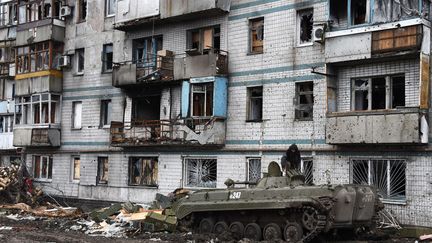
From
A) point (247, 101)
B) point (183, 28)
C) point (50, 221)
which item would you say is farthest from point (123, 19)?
point (50, 221)

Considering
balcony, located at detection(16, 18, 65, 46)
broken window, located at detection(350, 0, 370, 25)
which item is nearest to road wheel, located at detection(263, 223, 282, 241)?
broken window, located at detection(350, 0, 370, 25)

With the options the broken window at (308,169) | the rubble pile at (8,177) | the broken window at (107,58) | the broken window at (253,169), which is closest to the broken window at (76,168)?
the rubble pile at (8,177)

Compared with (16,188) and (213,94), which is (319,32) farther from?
(16,188)

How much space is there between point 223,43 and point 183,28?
2483mm

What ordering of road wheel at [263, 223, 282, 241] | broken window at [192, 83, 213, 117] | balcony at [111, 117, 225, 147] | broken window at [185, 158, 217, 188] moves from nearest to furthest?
1. road wheel at [263, 223, 282, 241]
2. balcony at [111, 117, 225, 147]
3. broken window at [192, 83, 213, 117]
4. broken window at [185, 158, 217, 188]

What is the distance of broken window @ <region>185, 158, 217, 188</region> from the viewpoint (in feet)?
80.9

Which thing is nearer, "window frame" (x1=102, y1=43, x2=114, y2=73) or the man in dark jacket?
the man in dark jacket

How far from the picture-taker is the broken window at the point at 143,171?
1065 inches

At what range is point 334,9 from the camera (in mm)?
21406

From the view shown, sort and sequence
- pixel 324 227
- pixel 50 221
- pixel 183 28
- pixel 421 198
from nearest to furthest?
pixel 324 227 < pixel 421 198 < pixel 50 221 < pixel 183 28

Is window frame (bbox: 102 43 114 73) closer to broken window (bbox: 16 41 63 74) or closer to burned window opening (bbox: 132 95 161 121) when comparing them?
burned window opening (bbox: 132 95 161 121)

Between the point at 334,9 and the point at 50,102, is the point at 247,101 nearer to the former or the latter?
the point at 334,9

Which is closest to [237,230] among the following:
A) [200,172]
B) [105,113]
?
[200,172]

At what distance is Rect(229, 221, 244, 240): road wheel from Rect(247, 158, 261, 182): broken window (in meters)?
5.03
